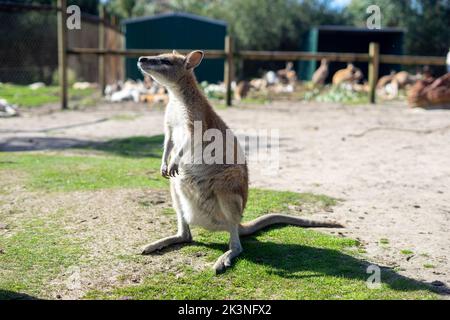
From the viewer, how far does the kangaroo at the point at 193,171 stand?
3838mm

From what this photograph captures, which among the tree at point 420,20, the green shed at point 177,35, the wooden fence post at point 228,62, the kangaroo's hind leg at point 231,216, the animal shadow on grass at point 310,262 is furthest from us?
the tree at point 420,20

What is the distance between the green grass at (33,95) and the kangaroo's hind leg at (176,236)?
977 cm

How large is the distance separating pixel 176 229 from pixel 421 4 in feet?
73.8

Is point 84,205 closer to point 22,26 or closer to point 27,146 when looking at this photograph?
point 27,146

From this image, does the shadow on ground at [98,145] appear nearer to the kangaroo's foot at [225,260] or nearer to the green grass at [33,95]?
the kangaroo's foot at [225,260]

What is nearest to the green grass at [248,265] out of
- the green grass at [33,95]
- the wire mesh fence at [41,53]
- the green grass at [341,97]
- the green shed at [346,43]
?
the green grass at [33,95]

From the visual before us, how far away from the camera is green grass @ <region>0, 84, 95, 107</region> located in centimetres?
1345

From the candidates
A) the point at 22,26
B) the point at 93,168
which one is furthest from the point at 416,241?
the point at 22,26
